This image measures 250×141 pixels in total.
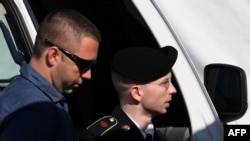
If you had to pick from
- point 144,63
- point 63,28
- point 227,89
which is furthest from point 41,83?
point 227,89

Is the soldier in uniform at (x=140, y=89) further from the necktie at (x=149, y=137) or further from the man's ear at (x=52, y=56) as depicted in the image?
the man's ear at (x=52, y=56)

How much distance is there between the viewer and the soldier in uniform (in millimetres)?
2910

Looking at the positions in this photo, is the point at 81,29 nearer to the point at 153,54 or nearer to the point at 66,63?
the point at 66,63

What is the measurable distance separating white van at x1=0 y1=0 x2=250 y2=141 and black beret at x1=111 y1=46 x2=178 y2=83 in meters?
0.26

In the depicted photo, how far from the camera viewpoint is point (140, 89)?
9.66 ft

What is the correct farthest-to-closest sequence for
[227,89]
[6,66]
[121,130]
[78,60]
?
1. [227,89]
2. [6,66]
3. [121,130]
4. [78,60]

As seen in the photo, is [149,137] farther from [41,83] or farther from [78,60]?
[41,83]

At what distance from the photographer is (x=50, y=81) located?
8.16ft

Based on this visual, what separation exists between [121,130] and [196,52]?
0.65m

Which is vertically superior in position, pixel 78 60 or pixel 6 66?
pixel 78 60

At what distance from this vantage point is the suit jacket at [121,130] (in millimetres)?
2852

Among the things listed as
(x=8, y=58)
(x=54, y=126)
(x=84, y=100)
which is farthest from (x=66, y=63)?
(x=84, y=100)

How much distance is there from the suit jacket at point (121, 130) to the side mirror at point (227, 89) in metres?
0.47

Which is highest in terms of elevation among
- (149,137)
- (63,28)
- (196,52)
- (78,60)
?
(63,28)
